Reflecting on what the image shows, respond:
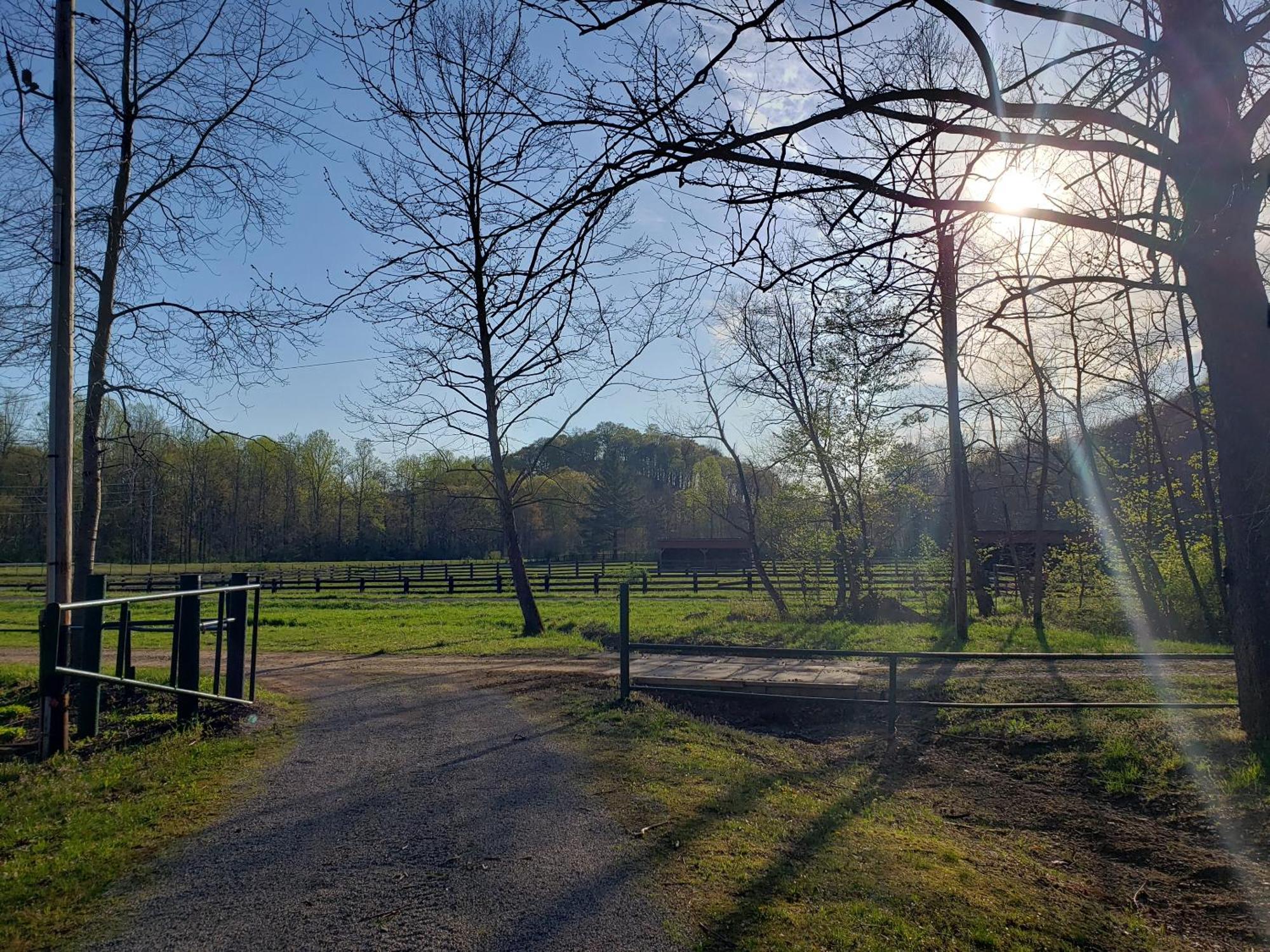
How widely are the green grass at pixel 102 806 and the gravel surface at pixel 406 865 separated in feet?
0.74

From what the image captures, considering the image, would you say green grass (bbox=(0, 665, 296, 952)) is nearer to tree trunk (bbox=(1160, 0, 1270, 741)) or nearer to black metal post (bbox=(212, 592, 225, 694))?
black metal post (bbox=(212, 592, 225, 694))

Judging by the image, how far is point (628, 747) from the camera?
686 cm

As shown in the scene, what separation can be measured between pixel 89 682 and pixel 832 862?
18.5 ft

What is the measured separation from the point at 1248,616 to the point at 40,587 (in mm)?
43436

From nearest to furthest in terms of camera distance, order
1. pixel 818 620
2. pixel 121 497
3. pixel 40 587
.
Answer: pixel 121 497 → pixel 818 620 → pixel 40 587

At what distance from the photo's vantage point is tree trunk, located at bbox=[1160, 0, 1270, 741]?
5637 mm

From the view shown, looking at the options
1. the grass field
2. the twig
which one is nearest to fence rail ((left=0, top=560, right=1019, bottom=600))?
the grass field

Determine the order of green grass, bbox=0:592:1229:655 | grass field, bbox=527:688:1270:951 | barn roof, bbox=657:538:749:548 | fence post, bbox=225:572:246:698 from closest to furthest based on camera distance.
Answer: grass field, bbox=527:688:1270:951, fence post, bbox=225:572:246:698, green grass, bbox=0:592:1229:655, barn roof, bbox=657:538:749:548

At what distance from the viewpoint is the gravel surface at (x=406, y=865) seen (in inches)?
134

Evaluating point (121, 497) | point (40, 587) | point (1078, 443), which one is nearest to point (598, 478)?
point (40, 587)

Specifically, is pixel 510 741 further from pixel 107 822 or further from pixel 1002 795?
pixel 1002 795

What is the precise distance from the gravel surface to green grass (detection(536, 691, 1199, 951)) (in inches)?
12.1

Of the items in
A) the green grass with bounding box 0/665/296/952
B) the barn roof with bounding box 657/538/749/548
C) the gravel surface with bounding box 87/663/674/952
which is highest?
the barn roof with bounding box 657/538/749/548

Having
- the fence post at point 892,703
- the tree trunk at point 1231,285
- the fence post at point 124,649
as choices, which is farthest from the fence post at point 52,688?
the tree trunk at point 1231,285
